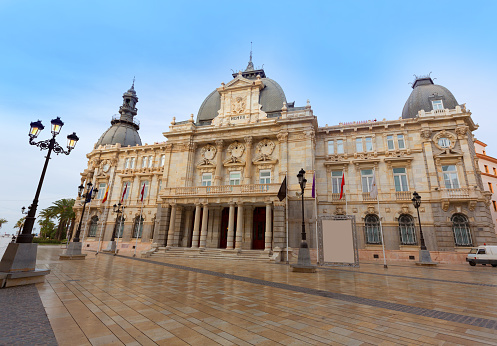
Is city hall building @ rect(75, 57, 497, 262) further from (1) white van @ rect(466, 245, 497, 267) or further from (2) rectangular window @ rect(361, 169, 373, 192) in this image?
(1) white van @ rect(466, 245, 497, 267)

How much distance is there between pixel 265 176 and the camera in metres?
27.9

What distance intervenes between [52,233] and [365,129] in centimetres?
7177

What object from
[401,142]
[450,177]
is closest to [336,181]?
[401,142]

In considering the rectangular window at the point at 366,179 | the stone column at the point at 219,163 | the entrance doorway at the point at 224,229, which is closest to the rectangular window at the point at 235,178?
the stone column at the point at 219,163

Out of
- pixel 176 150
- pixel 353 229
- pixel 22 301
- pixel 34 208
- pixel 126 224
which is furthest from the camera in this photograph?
pixel 126 224

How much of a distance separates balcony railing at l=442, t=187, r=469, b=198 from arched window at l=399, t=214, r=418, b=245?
12.4ft

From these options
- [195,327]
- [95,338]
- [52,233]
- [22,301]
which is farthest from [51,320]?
[52,233]

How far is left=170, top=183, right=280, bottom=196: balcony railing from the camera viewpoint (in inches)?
958

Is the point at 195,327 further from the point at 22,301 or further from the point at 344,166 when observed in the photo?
the point at 344,166

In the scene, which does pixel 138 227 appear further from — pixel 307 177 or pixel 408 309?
pixel 408 309

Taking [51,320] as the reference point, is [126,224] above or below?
above

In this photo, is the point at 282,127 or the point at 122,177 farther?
the point at 122,177

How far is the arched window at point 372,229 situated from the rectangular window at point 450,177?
767 centimetres

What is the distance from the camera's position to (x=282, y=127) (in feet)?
90.7
